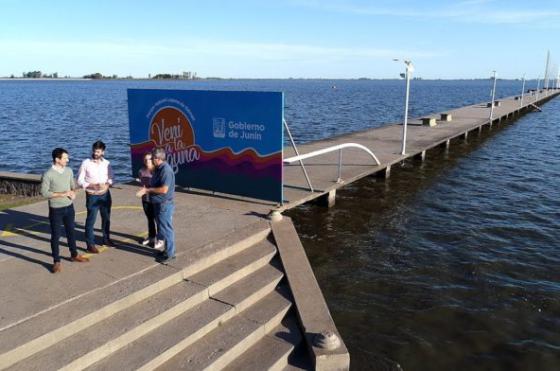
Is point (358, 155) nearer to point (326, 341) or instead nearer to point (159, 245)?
point (159, 245)

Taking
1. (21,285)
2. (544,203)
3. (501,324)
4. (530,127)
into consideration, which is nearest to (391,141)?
(544,203)

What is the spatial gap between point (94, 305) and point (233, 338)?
185cm

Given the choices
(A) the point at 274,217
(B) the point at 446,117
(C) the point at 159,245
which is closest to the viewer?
(C) the point at 159,245

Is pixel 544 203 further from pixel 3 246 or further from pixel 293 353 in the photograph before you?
pixel 3 246

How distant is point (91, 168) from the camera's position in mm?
7445

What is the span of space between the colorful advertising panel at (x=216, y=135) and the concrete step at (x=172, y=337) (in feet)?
14.1

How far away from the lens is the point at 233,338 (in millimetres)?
6133

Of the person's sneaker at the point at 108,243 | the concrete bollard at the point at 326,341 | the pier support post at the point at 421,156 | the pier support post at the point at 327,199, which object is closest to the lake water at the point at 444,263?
the pier support post at the point at 327,199

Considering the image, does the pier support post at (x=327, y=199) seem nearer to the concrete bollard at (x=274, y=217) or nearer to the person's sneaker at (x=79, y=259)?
the concrete bollard at (x=274, y=217)

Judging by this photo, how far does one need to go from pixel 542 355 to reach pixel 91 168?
7780mm

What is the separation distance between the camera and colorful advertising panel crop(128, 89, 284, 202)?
10.6 metres

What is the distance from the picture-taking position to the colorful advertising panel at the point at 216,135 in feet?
34.8

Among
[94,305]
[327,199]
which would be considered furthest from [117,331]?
[327,199]

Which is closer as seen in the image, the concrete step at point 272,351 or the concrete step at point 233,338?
the concrete step at point 233,338
